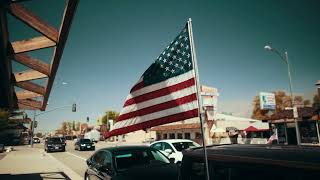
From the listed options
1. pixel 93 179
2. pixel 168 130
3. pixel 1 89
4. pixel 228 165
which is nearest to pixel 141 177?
pixel 93 179

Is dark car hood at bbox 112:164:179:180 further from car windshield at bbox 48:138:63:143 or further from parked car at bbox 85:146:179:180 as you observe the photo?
car windshield at bbox 48:138:63:143

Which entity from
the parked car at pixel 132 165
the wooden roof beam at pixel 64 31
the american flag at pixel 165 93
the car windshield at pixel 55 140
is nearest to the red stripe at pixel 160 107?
the american flag at pixel 165 93

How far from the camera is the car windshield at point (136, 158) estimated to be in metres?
7.94

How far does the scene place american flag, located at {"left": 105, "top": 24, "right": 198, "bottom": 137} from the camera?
526 centimetres

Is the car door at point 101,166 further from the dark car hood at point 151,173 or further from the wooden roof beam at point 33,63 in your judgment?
the wooden roof beam at point 33,63

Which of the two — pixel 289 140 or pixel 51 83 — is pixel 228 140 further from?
pixel 51 83

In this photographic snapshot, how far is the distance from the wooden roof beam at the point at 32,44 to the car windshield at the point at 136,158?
3.57 m

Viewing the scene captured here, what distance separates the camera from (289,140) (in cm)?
3691

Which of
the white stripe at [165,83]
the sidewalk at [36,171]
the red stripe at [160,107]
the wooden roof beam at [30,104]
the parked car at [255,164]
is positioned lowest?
the sidewalk at [36,171]

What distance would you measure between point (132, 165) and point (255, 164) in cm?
526

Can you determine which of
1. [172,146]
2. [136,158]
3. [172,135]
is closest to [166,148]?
[172,146]

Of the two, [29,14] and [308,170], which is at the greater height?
[29,14]

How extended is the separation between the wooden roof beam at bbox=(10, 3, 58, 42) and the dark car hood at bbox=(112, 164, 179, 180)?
3.54m

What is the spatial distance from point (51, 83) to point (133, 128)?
396cm
